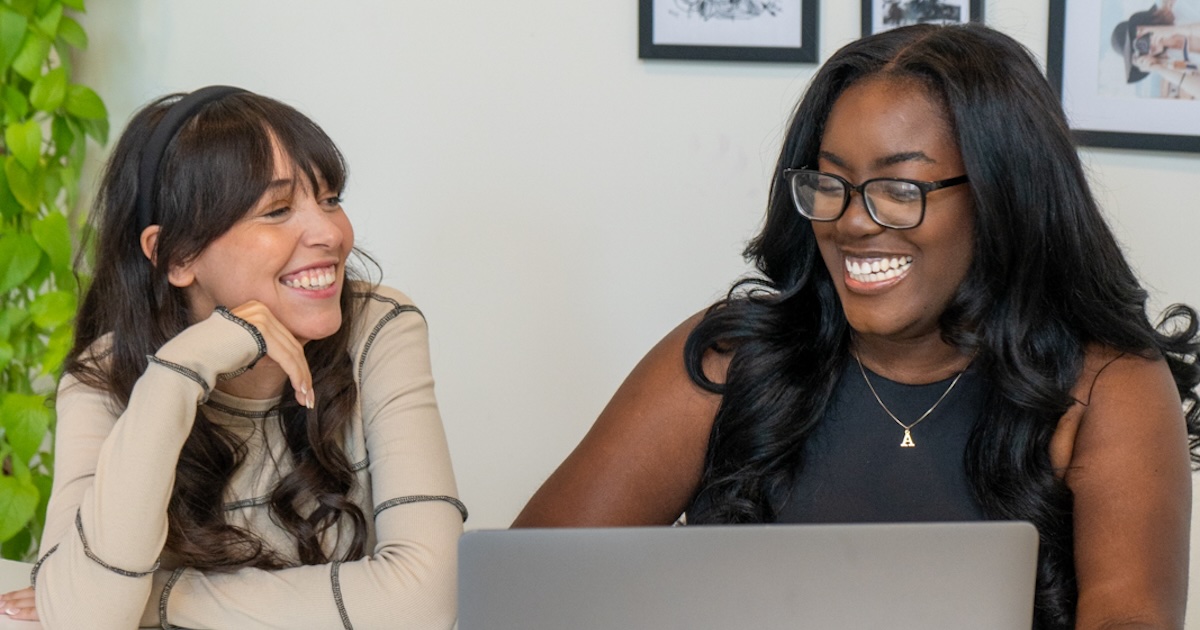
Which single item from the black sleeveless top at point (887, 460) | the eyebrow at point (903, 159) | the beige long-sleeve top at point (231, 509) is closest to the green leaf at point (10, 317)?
the beige long-sleeve top at point (231, 509)

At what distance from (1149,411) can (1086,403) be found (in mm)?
68

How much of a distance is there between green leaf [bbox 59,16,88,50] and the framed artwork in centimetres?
150

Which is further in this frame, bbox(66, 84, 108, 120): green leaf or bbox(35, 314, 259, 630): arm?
bbox(66, 84, 108, 120): green leaf

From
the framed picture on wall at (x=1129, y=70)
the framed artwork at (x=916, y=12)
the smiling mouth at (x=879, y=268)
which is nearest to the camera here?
the smiling mouth at (x=879, y=268)

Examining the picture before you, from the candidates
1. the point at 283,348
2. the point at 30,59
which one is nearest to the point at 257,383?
the point at 283,348

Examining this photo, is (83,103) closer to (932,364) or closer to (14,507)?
(14,507)

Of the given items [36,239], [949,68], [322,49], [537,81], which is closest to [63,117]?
[36,239]

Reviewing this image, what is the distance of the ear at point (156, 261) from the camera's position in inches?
63.2

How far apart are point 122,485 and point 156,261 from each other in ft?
1.12

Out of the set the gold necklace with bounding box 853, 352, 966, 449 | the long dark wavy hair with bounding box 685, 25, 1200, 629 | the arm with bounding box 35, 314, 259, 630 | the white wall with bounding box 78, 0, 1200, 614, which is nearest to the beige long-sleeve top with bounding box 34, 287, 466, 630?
the arm with bounding box 35, 314, 259, 630

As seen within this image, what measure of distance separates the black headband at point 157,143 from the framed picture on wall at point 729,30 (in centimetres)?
94

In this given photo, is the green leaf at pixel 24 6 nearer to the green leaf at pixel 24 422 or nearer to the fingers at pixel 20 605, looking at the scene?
the green leaf at pixel 24 422

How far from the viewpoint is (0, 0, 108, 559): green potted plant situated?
240 centimetres

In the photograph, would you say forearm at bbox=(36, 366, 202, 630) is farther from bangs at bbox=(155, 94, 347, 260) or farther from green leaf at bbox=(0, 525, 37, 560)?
green leaf at bbox=(0, 525, 37, 560)
